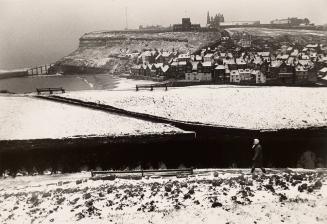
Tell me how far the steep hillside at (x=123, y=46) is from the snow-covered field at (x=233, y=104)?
62728mm

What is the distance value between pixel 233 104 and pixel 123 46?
9973cm

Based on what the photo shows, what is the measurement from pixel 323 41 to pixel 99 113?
101 m

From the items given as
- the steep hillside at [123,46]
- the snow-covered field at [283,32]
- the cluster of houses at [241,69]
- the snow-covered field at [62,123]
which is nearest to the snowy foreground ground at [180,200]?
the snow-covered field at [62,123]

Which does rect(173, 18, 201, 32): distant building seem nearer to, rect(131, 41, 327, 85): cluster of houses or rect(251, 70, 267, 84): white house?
rect(131, 41, 327, 85): cluster of houses

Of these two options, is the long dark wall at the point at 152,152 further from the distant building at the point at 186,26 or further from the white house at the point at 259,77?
the distant building at the point at 186,26

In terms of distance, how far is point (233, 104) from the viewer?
4134cm

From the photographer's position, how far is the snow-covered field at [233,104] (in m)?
37.3

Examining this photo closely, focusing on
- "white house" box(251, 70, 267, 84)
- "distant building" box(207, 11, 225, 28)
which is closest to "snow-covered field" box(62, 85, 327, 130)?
"white house" box(251, 70, 267, 84)

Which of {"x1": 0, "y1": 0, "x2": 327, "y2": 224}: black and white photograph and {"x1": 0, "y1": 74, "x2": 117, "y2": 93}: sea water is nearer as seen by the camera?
{"x1": 0, "y1": 0, "x2": 327, "y2": 224}: black and white photograph

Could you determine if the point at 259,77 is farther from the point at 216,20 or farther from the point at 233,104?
the point at 216,20

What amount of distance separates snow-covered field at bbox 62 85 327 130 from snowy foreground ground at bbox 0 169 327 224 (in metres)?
17.6

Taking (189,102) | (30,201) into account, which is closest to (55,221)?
(30,201)

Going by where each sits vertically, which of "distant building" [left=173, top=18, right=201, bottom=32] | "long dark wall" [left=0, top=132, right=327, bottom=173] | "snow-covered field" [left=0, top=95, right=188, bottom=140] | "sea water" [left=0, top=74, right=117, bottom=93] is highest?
"distant building" [left=173, top=18, right=201, bottom=32]

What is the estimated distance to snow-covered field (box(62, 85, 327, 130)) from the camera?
37344 mm
